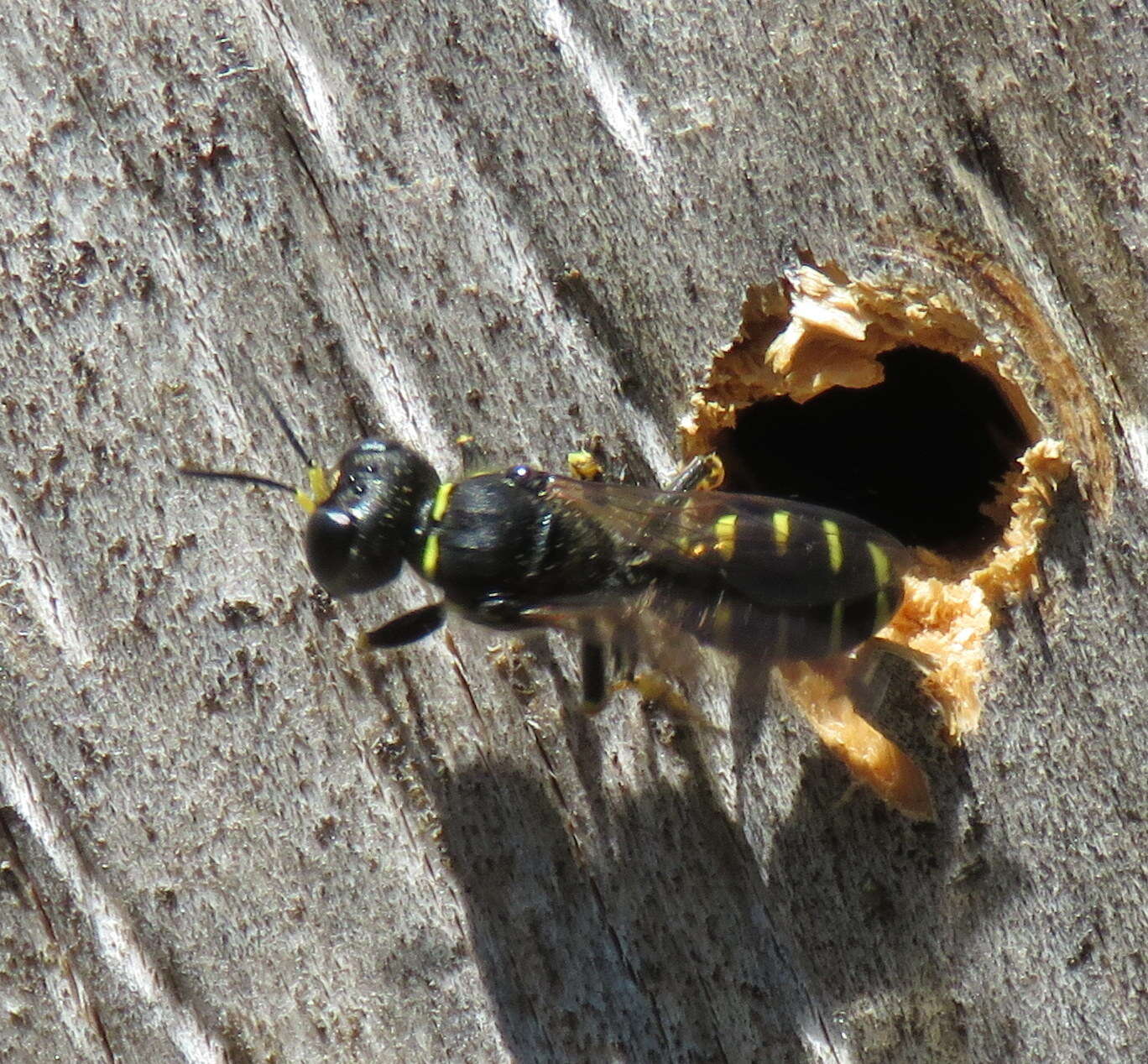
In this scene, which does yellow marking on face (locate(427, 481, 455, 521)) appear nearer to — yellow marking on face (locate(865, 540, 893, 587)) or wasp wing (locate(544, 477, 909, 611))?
wasp wing (locate(544, 477, 909, 611))

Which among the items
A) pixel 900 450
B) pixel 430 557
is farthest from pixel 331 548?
pixel 900 450

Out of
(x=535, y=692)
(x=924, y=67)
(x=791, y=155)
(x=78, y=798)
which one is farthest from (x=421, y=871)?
(x=924, y=67)

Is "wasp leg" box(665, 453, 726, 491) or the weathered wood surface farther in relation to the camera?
"wasp leg" box(665, 453, 726, 491)

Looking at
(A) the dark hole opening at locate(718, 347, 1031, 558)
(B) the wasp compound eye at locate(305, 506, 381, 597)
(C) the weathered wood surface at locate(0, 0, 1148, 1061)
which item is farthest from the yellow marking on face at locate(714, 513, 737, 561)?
(B) the wasp compound eye at locate(305, 506, 381, 597)

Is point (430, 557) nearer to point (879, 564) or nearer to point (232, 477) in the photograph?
point (232, 477)

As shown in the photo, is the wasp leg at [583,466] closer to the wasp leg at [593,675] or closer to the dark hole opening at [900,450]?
the wasp leg at [593,675]

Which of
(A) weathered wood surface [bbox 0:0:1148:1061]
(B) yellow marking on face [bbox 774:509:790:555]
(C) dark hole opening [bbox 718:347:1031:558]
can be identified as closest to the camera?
(A) weathered wood surface [bbox 0:0:1148:1061]

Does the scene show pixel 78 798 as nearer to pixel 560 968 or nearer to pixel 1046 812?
pixel 560 968
